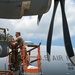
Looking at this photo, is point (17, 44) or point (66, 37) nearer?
point (66, 37)

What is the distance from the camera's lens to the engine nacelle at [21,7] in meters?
7.74

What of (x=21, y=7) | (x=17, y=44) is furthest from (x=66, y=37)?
(x=17, y=44)

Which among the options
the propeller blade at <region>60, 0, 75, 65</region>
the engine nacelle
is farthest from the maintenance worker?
Result: the engine nacelle

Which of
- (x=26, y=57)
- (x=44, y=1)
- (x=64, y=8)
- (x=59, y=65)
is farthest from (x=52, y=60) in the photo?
(x=44, y=1)

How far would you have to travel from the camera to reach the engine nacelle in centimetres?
774

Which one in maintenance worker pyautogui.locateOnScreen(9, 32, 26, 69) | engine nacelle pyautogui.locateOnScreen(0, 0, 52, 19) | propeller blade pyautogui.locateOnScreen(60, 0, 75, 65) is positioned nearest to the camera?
engine nacelle pyautogui.locateOnScreen(0, 0, 52, 19)

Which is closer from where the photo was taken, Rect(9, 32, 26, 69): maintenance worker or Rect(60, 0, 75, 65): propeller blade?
Rect(60, 0, 75, 65): propeller blade

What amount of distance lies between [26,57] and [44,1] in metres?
5.68

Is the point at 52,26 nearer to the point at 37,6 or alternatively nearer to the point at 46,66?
the point at 37,6

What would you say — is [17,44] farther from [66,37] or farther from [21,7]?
[21,7]

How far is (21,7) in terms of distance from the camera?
780 centimetres

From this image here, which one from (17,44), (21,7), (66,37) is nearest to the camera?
(21,7)

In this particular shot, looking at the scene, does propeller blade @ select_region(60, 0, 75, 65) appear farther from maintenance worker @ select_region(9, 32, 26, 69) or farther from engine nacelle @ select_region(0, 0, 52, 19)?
maintenance worker @ select_region(9, 32, 26, 69)

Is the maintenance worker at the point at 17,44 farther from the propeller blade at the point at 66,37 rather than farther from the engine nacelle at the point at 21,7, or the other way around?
the engine nacelle at the point at 21,7
